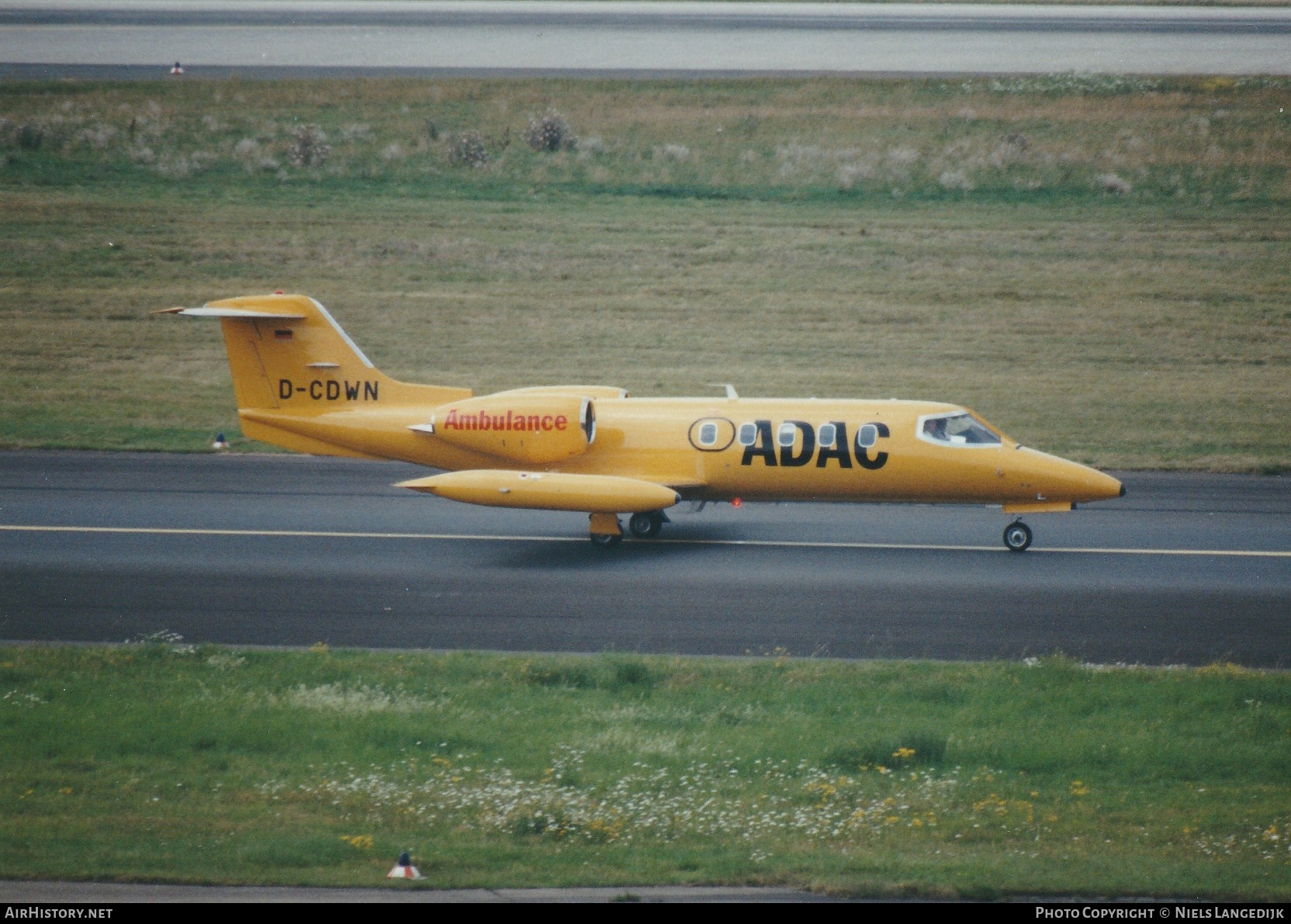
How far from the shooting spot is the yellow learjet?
23562 mm

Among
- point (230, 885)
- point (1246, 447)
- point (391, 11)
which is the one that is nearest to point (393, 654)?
point (230, 885)

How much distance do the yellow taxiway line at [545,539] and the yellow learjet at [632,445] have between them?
73cm

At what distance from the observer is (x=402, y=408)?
25281mm

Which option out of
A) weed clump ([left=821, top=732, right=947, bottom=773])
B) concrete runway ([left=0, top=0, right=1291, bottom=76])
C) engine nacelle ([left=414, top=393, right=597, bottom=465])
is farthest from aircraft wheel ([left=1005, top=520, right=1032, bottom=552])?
concrete runway ([left=0, top=0, right=1291, bottom=76])

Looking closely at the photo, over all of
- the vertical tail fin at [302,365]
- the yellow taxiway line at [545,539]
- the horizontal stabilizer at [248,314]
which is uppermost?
the horizontal stabilizer at [248,314]

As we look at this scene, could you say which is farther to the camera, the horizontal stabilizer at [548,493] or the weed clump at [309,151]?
the weed clump at [309,151]

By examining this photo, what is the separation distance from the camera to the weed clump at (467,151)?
51.7 m

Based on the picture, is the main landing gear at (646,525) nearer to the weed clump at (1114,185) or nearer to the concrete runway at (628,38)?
the weed clump at (1114,185)

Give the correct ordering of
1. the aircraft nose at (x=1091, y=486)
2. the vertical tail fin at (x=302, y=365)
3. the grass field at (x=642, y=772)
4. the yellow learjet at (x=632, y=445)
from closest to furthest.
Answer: the grass field at (x=642, y=772), the aircraft nose at (x=1091, y=486), the yellow learjet at (x=632, y=445), the vertical tail fin at (x=302, y=365)

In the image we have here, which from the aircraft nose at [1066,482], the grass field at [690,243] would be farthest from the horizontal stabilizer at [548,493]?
the grass field at [690,243]

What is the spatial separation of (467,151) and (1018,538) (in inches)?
1303

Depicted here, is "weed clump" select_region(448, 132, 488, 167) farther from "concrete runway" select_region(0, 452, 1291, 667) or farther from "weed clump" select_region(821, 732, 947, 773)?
"weed clump" select_region(821, 732, 947, 773)

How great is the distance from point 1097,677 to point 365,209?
36.3 m

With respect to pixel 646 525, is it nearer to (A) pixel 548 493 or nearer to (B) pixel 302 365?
(A) pixel 548 493
